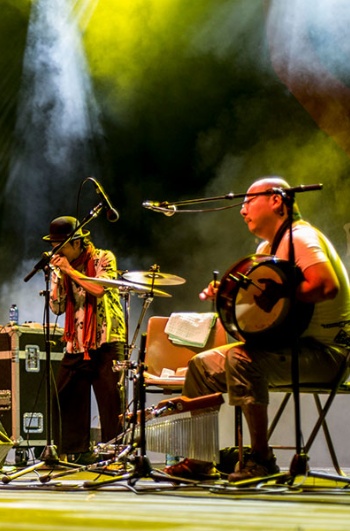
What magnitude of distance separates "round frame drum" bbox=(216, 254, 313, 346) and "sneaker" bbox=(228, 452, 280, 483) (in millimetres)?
527

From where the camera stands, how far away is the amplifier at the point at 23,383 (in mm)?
6633

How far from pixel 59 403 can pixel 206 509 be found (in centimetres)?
→ 346

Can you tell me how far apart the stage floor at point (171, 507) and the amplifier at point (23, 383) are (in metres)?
2.99

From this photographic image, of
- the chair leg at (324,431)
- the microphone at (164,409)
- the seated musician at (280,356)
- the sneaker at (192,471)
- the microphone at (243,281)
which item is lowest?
the sneaker at (192,471)

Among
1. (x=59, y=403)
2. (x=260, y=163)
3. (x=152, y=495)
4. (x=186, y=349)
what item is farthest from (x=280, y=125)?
(x=152, y=495)

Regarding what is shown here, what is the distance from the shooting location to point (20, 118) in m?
8.32

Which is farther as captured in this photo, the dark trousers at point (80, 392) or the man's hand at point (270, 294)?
the dark trousers at point (80, 392)

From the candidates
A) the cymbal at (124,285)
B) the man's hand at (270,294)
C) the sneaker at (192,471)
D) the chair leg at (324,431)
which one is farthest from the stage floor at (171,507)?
the cymbal at (124,285)

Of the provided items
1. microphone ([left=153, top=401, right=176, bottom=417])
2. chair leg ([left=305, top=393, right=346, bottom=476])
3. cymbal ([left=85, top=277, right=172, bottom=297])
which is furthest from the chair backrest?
microphone ([left=153, top=401, right=176, bottom=417])

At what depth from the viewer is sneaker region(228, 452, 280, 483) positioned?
3398 mm

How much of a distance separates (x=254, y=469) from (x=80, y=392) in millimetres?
2550

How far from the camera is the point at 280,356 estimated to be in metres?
3.53

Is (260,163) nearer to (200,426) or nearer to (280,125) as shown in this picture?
(280,125)

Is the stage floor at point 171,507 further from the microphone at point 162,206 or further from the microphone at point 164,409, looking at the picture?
the microphone at point 162,206
